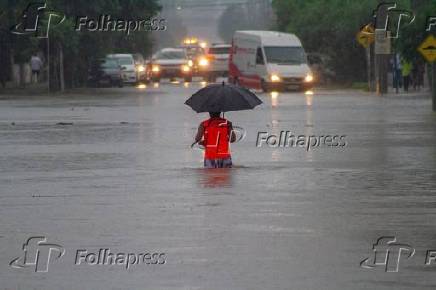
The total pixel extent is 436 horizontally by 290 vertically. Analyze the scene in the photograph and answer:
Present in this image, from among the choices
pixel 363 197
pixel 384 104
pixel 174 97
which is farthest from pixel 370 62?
pixel 363 197

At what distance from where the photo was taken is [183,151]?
82.8 ft

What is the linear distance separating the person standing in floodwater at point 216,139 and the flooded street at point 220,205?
29cm

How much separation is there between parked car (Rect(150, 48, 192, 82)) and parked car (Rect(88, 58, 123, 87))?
1069 cm

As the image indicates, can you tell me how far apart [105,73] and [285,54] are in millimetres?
15071

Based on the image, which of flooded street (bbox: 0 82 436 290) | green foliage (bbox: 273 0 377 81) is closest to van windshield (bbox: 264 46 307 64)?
green foliage (bbox: 273 0 377 81)

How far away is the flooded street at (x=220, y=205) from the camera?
11578mm

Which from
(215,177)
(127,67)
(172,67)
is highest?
(215,177)

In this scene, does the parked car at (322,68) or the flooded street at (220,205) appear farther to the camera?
the parked car at (322,68)

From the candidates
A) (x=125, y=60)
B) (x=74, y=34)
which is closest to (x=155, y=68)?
(x=125, y=60)

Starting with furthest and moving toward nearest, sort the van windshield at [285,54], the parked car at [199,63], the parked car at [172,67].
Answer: the parked car at [199,63]
the parked car at [172,67]
the van windshield at [285,54]

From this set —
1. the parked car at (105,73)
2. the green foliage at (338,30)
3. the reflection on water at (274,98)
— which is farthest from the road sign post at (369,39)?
the parked car at (105,73)

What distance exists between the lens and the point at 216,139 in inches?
842

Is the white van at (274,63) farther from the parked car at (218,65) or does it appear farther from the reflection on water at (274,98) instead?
the parked car at (218,65)

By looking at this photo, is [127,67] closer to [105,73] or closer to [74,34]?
[105,73]
